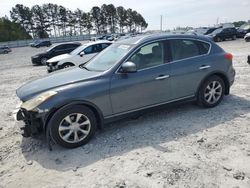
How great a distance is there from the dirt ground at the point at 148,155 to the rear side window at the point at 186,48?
1213 mm

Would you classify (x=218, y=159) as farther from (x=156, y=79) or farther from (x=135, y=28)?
(x=135, y=28)

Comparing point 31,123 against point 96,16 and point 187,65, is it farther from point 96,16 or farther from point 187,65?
point 96,16

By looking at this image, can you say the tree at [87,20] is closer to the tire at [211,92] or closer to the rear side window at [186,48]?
the rear side window at [186,48]

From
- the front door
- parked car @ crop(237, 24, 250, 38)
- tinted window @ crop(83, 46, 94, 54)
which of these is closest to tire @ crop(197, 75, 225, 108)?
the front door

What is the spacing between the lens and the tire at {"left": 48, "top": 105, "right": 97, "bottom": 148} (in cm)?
388

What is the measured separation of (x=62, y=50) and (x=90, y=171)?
1457 cm

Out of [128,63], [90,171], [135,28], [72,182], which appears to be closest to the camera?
[72,182]

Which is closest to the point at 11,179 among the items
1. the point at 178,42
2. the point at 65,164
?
the point at 65,164

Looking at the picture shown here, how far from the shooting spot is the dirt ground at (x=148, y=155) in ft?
10.6

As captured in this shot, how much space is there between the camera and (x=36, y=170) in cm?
359

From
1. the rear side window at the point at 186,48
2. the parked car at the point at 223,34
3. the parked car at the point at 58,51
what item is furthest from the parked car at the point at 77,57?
the parked car at the point at 223,34

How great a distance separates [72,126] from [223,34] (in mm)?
28225

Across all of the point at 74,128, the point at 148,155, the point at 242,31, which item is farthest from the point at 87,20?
the point at 148,155

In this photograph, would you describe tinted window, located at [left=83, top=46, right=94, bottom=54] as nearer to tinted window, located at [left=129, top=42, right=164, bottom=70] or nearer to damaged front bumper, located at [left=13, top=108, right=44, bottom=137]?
tinted window, located at [left=129, top=42, right=164, bottom=70]
